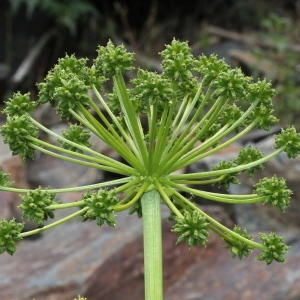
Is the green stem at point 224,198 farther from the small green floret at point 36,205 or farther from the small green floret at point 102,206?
the small green floret at point 36,205

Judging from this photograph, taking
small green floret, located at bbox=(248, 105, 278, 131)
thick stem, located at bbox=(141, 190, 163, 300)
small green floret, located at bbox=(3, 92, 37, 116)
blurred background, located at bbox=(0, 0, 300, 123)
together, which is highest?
blurred background, located at bbox=(0, 0, 300, 123)

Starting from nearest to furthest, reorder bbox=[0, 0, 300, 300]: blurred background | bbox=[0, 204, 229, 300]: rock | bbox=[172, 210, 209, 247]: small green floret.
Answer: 1. bbox=[172, 210, 209, 247]: small green floret
2. bbox=[0, 204, 229, 300]: rock
3. bbox=[0, 0, 300, 300]: blurred background

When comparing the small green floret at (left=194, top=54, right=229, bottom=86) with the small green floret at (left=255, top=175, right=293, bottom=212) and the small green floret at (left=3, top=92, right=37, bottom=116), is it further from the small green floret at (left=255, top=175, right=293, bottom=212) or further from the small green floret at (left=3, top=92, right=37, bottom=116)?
the small green floret at (left=3, top=92, right=37, bottom=116)

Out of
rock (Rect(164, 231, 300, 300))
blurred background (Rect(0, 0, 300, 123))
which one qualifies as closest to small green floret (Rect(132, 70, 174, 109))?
rock (Rect(164, 231, 300, 300))

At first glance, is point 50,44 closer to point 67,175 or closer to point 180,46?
point 67,175

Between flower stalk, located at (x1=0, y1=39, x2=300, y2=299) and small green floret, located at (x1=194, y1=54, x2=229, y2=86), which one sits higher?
small green floret, located at (x1=194, y1=54, x2=229, y2=86)
